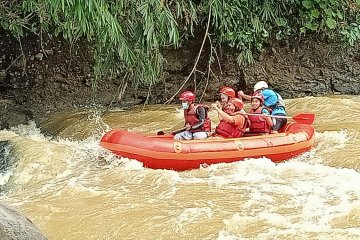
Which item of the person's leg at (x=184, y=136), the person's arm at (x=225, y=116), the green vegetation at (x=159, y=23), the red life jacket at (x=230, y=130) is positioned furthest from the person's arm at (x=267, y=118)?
the green vegetation at (x=159, y=23)

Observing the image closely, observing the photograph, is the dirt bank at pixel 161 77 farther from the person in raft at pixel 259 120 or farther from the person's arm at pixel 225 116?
the person's arm at pixel 225 116

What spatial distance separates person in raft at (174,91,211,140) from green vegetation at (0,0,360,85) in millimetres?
702

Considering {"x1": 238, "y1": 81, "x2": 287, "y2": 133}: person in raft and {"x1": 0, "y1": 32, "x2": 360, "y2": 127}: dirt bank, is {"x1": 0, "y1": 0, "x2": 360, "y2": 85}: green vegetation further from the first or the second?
{"x1": 238, "y1": 81, "x2": 287, "y2": 133}: person in raft

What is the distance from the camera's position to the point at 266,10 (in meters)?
8.17

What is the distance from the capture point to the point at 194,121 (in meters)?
6.16

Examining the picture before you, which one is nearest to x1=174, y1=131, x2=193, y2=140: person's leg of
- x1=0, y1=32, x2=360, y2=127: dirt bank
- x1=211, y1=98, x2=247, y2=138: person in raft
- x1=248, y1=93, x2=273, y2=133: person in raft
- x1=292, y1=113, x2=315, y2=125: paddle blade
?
x1=211, y1=98, x2=247, y2=138: person in raft

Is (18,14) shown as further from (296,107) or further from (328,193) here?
(328,193)

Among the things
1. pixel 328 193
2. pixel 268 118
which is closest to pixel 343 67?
pixel 268 118

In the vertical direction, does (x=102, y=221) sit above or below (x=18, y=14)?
below

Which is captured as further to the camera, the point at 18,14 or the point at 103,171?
the point at 18,14

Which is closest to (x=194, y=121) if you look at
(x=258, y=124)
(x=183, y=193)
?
(x=258, y=124)

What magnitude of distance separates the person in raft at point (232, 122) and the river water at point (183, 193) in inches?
20.2

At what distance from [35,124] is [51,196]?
9.72ft

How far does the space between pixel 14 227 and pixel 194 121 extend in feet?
11.7
